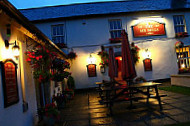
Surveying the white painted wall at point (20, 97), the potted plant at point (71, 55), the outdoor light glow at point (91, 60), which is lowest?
the white painted wall at point (20, 97)

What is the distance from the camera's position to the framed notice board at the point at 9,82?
2.62 m

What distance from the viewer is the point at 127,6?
12.2m

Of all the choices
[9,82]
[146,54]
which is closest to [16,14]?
[9,82]

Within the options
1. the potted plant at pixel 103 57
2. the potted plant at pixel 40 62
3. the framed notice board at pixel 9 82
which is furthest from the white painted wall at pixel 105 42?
the framed notice board at pixel 9 82

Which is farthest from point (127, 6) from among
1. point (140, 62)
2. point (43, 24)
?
point (43, 24)

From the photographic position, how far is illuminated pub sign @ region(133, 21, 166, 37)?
1116 centimetres

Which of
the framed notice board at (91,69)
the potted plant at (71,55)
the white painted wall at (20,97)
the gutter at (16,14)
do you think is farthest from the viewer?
the framed notice board at (91,69)

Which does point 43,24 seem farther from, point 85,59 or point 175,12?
point 175,12

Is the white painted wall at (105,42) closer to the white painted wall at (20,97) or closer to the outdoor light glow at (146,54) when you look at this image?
the outdoor light glow at (146,54)

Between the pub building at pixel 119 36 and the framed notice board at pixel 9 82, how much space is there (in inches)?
300

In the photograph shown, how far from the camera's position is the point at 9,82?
110 inches

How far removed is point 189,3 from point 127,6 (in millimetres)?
5573

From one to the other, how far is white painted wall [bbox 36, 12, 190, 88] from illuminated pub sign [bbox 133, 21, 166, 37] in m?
0.32

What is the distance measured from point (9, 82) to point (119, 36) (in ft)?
31.5
